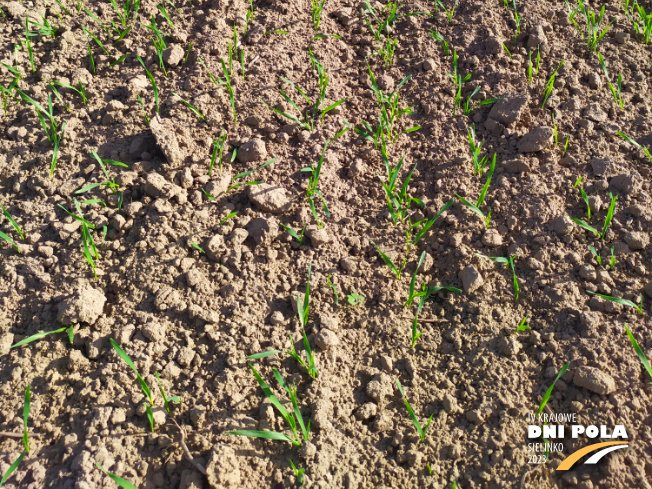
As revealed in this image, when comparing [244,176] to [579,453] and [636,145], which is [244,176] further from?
[636,145]

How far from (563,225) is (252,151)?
142 cm

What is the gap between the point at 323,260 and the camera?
2047 mm

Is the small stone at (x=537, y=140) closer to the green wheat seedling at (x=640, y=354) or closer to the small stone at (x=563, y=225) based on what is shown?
the small stone at (x=563, y=225)

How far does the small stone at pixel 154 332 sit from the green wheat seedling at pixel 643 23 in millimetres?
2916

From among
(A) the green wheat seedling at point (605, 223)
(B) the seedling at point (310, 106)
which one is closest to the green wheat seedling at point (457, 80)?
(B) the seedling at point (310, 106)

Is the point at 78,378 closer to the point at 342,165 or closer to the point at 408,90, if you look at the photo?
the point at 342,165

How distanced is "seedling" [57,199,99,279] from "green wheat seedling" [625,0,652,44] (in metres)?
3.01

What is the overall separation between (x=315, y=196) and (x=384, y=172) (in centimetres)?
36

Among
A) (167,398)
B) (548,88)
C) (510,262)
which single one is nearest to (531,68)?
(548,88)

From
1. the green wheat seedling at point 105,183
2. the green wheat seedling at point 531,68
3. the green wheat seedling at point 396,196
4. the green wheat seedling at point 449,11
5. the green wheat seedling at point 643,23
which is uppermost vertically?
the green wheat seedling at point 643,23

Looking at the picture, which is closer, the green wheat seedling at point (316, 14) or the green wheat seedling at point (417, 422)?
the green wheat seedling at point (417, 422)

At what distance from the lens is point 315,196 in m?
2.19

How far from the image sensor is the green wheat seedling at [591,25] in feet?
8.62

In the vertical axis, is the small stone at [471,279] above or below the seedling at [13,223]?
above
